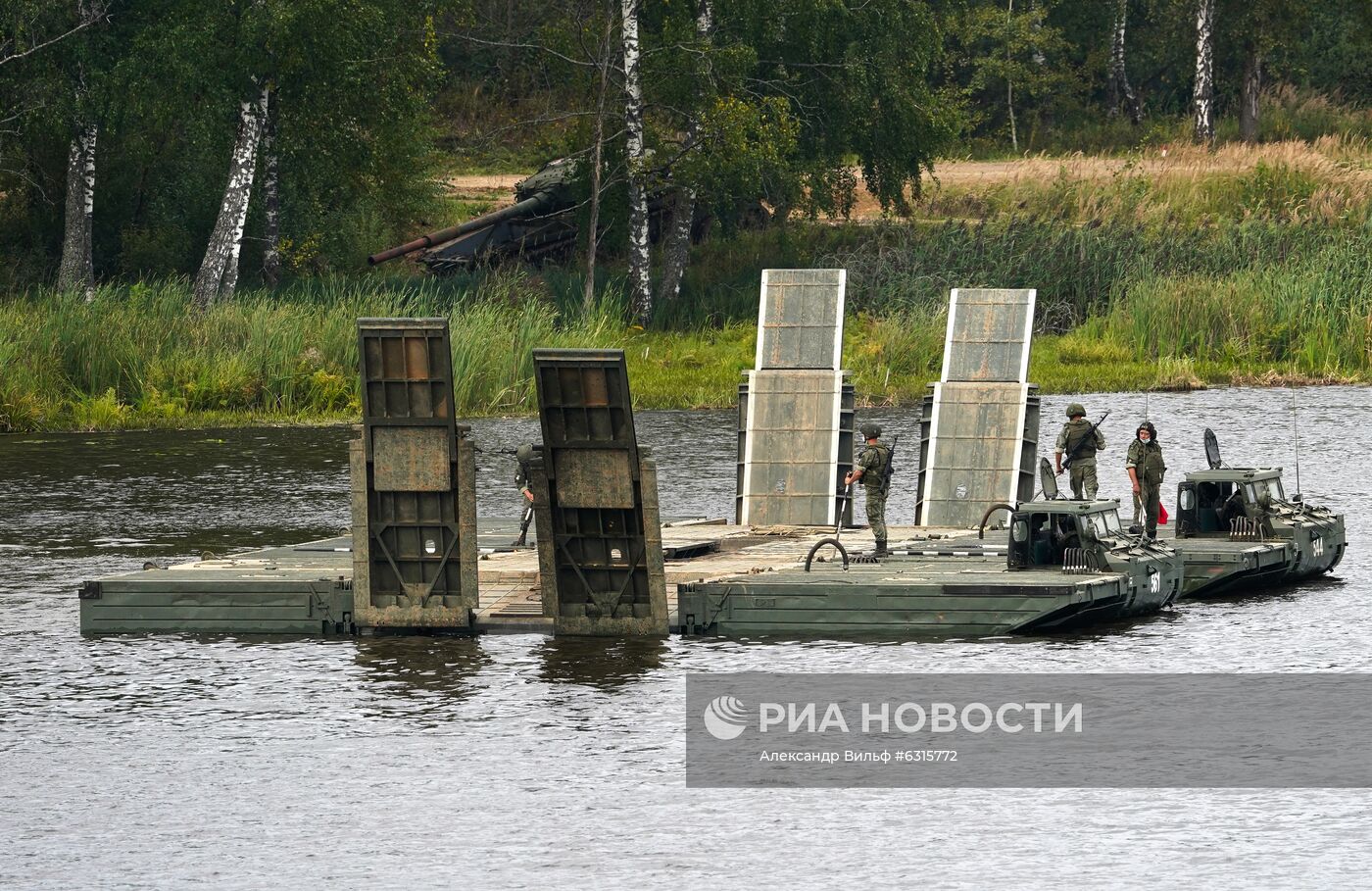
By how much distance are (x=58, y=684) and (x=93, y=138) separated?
117 feet

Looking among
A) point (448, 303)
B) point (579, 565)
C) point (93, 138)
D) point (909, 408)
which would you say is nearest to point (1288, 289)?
point (909, 408)

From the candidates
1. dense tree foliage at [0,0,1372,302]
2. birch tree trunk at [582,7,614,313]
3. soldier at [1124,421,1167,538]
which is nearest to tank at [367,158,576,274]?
dense tree foliage at [0,0,1372,302]

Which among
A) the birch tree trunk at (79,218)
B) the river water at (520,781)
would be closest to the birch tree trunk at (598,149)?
the birch tree trunk at (79,218)

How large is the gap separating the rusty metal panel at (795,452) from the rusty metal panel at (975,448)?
160 cm

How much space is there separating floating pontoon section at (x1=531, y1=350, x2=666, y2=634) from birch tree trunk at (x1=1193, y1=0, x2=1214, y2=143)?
51478 millimetres

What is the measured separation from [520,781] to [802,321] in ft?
56.4

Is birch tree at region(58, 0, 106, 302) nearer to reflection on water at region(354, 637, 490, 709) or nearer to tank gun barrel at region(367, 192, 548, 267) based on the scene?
tank gun barrel at region(367, 192, 548, 267)

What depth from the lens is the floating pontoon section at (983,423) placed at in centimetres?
3778

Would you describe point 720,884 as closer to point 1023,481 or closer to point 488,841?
point 488,841

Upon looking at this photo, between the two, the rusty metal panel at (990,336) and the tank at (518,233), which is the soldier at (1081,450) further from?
the tank at (518,233)

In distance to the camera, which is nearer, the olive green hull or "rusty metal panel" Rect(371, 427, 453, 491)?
the olive green hull

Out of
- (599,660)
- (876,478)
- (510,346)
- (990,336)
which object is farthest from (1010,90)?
(599,660)

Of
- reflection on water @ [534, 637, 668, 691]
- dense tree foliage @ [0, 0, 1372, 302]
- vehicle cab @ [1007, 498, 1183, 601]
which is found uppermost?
dense tree foliage @ [0, 0, 1372, 302]

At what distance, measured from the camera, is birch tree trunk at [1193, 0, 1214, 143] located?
7631 cm
